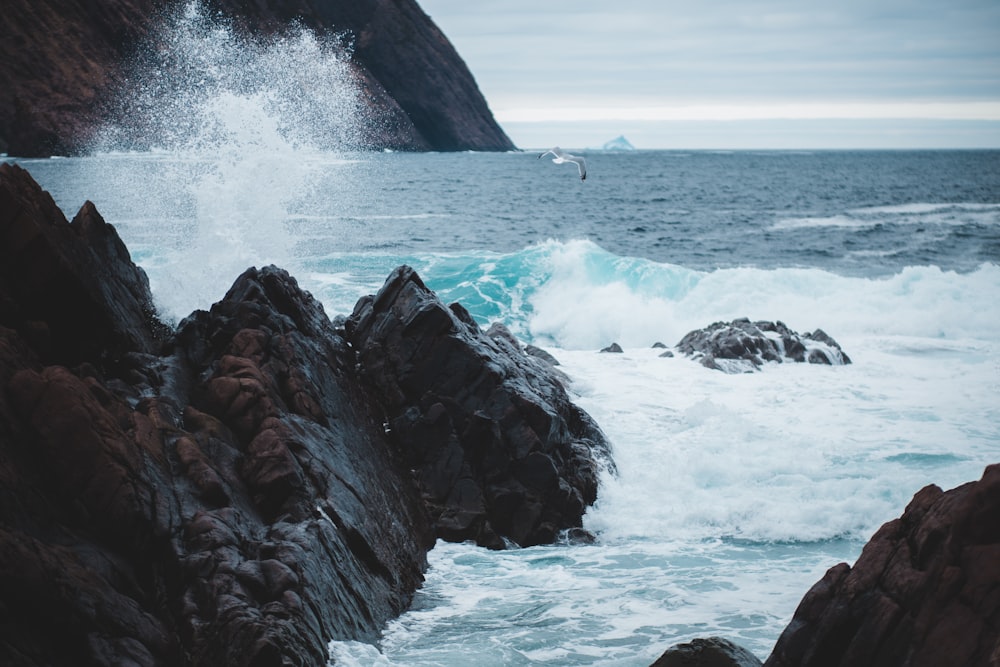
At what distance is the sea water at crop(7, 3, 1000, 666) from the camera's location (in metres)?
9.07

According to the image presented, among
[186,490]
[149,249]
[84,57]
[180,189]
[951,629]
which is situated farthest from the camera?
[84,57]

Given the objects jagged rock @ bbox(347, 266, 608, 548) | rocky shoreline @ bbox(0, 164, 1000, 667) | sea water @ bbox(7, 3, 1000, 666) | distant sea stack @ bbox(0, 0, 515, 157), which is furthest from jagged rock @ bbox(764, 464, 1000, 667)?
distant sea stack @ bbox(0, 0, 515, 157)

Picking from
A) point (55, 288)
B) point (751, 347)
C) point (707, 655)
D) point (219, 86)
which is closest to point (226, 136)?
point (219, 86)

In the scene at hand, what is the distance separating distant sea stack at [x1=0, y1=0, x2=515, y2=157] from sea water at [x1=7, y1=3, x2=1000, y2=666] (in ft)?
Result: 40.6

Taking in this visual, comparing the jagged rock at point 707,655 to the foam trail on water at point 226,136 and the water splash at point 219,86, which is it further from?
the water splash at point 219,86

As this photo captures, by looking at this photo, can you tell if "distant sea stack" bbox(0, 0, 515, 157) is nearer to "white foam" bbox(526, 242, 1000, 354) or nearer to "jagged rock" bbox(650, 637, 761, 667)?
"white foam" bbox(526, 242, 1000, 354)

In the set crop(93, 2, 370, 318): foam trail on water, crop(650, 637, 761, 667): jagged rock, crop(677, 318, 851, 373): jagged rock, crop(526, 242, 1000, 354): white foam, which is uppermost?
crop(93, 2, 370, 318): foam trail on water

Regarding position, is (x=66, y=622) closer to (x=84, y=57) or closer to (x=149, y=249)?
(x=149, y=249)

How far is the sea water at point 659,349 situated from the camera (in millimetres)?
9070

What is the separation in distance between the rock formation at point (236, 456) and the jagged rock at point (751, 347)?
5933mm

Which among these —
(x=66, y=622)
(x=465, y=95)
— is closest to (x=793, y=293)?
(x=66, y=622)

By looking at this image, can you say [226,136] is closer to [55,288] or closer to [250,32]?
[55,288]

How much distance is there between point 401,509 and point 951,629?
5765mm

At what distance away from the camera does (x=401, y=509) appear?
9867 mm
